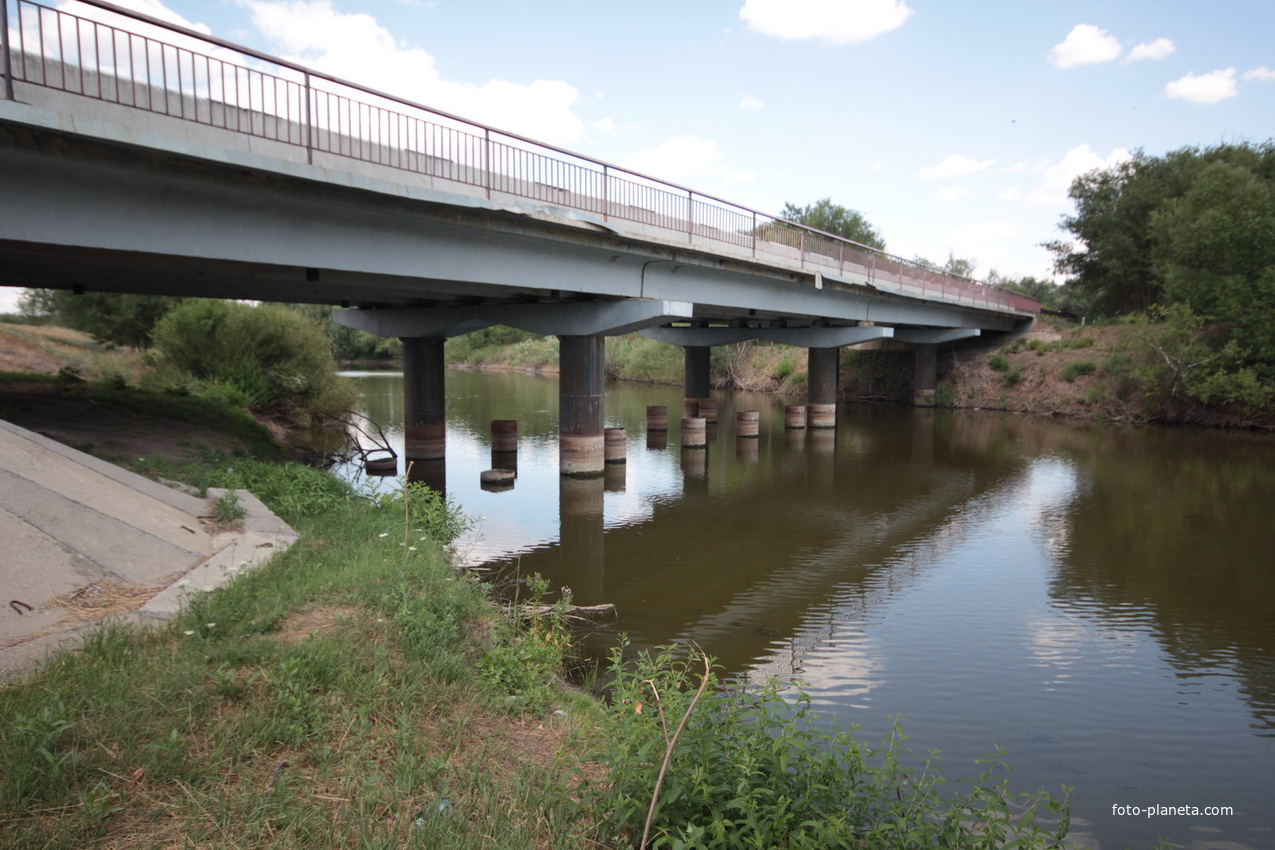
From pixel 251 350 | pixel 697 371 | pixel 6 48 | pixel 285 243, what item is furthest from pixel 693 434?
pixel 6 48

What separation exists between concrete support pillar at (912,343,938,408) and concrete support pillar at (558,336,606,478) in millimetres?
27203

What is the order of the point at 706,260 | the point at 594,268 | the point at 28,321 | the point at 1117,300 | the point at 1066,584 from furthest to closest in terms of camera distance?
the point at 1117,300, the point at 28,321, the point at 706,260, the point at 594,268, the point at 1066,584

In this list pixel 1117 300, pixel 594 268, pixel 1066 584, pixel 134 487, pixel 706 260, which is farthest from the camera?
pixel 1117 300

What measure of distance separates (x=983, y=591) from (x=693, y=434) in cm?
1460

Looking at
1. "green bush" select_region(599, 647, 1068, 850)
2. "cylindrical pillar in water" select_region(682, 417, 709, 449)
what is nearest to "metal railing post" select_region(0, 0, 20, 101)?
"green bush" select_region(599, 647, 1068, 850)

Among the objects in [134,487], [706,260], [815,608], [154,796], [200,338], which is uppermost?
[706,260]

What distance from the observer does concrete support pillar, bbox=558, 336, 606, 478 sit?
18.8m

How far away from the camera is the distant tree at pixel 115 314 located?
32.5 meters

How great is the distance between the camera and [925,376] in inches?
1623

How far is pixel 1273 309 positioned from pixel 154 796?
35067mm

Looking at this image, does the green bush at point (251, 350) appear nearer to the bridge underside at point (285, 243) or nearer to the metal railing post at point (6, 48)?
the bridge underside at point (285, 243)

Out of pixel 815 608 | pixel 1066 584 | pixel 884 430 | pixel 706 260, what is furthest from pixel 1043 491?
pixel 884 430

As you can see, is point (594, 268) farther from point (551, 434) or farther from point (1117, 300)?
point (1117, 300)

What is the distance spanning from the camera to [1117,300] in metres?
46.2
